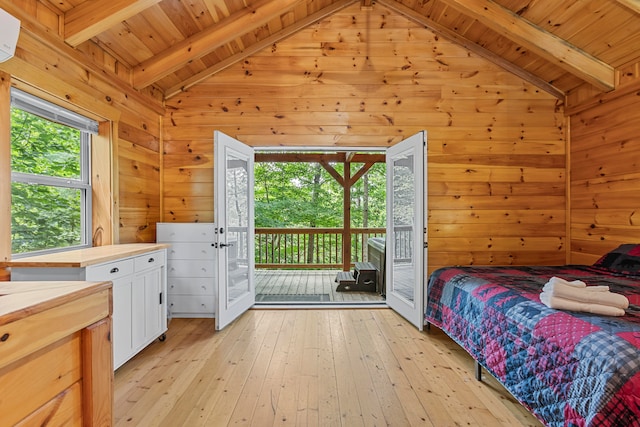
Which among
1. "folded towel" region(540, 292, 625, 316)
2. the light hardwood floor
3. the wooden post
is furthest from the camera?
the wooden post

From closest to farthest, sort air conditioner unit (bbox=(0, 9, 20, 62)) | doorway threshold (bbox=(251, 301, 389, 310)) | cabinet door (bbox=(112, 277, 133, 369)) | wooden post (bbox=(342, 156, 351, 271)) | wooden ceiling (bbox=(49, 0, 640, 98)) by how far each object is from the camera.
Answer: air conditioner unit (bbox=(0, 9, 20, 62))
cabinet door (bbox=(112, 277, 133, 369))
wooden ceiling (bbox=(49, 0, 640, 98))
doorway threshold (bbox=(251, 301, 389, 310))
wooden post (bbox=(342, 156, 351, 271))

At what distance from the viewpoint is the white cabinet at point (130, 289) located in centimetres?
198

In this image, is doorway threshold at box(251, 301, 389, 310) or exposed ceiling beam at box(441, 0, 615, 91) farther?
doorway threshold at box(251, 301, 389, 310)

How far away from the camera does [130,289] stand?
2.44 metres

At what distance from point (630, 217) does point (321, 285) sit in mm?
3790

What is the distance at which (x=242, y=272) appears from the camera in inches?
146

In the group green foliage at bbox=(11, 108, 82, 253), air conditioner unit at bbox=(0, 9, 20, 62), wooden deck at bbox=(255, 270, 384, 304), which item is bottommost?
wooden deck at bbox=(255, 270, 384, 304)

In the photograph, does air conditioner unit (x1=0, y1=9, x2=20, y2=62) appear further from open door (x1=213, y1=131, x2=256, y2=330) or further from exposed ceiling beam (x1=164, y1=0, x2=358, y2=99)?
exposed ceiling beam (x1=164, y1=0, x2=358, y2=99)

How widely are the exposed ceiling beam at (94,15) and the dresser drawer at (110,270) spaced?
1575 millimetres

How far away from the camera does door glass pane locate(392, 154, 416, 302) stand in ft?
11.3

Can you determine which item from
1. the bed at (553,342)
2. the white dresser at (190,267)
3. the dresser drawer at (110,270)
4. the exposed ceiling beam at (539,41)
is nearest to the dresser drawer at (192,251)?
the white dresser at (190,267)

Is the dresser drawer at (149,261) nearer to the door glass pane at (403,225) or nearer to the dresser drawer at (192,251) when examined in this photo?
the dresser drawer at (192,251)

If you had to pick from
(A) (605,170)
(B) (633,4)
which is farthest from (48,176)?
(A) (605,170)

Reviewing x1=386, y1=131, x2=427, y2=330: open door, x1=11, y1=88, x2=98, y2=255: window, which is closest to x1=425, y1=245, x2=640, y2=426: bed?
x1=386, y1=131, x2=427, y2=330: open door
